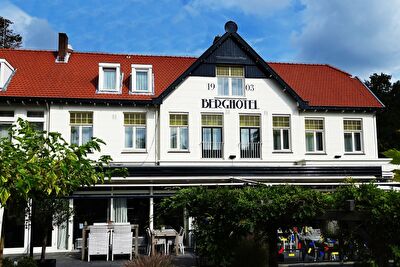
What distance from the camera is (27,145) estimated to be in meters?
8.67

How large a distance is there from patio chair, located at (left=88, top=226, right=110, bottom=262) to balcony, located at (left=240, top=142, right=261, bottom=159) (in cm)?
754

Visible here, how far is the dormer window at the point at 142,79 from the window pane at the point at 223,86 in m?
3.17

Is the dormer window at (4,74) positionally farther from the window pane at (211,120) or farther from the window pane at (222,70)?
the window pane at (222,70)

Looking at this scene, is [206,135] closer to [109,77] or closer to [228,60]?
[228,60]

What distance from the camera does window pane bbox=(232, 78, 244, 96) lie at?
2131 centimetres

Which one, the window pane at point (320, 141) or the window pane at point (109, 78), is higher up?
the window pane at point (109, 78)

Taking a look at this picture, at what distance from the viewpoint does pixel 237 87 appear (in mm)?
21406

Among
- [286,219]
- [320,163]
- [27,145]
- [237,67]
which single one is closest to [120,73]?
[237,67]

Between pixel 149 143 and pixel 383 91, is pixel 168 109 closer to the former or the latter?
pixel 149 143

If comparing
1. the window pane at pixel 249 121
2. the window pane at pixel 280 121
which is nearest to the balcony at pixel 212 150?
the window pane at pixel 249 121

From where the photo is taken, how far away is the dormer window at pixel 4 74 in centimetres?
1989

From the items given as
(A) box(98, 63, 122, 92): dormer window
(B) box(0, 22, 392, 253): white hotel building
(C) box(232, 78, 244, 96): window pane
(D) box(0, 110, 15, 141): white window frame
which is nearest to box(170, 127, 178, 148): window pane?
(B) box(0, 22, 392, 253): white hotel building

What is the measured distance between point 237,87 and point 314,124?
418cm

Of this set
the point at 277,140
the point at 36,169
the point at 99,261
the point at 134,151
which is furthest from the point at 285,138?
the point at 36,169
